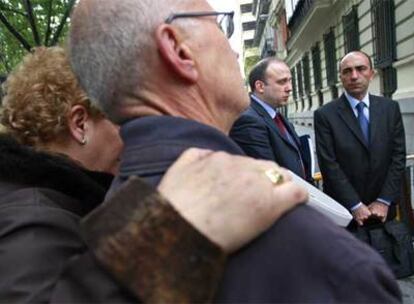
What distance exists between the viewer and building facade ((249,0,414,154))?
1055 centimetres

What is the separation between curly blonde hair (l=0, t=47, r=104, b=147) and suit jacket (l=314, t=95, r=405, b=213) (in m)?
2.92

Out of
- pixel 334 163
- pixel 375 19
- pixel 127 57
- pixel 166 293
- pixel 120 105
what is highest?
pixel 375 19

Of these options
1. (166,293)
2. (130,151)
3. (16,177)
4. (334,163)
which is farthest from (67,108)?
(334,163)

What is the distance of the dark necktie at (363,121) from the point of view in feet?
14.6

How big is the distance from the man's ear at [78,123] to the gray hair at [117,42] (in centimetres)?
63

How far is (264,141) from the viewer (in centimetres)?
395

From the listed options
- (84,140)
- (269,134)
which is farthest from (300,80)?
(84,140)

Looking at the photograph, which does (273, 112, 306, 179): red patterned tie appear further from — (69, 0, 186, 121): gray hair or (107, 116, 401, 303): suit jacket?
(107, 116, 401, 303): suit jacket

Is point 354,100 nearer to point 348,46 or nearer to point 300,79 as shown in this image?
point 348,46

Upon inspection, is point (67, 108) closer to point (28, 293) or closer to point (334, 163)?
point (28, 293)

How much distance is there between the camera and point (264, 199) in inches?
38.0

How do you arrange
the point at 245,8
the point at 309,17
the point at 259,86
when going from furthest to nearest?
the point at 245,8
the point at 309,17
the point at 259,86

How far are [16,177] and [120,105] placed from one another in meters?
0.56

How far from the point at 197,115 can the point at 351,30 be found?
15.7 meters
